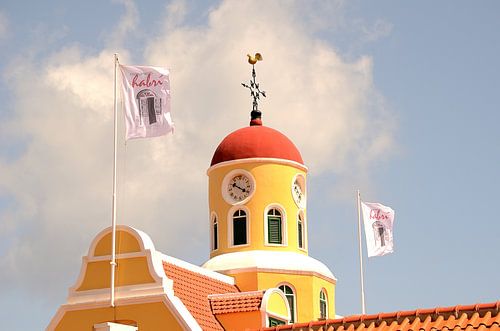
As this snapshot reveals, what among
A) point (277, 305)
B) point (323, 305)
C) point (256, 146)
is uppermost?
point (256, 146)

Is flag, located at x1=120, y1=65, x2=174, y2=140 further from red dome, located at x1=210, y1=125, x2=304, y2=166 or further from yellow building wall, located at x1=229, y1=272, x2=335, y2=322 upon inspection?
red dome, located at x1=210, y1=125, x2=304, y2=166

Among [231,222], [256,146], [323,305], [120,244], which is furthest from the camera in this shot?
[256,146]

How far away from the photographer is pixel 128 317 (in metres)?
29.5

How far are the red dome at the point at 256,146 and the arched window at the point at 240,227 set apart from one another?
206 cm

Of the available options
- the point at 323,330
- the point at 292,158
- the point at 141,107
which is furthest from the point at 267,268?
the point at 323,330

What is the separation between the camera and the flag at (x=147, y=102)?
2833 cm

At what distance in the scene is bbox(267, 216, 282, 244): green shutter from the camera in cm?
3616

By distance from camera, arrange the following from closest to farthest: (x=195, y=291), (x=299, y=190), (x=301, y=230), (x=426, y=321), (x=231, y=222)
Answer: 1. (x=426, y=321)
2. (x=195, y=291)
3. (x=231, y=222)
4. (x=301, y=230)
5. (x=299, y=190)

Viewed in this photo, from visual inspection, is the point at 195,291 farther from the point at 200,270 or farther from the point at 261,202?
the point at 261,202

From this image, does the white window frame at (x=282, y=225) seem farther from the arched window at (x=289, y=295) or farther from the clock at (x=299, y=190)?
the arched window at (x=289, y=295)

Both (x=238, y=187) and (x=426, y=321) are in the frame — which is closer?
(x=426, y=321)

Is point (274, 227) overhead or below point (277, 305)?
overhead

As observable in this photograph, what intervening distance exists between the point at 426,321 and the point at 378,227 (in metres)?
18.5

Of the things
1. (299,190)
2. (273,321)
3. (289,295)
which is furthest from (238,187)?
(273,321)
